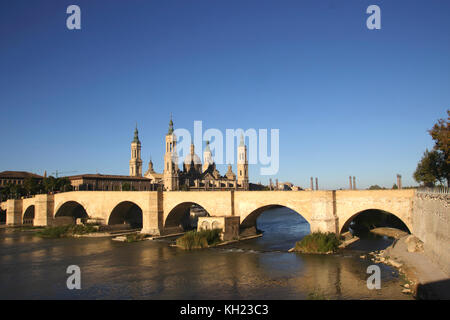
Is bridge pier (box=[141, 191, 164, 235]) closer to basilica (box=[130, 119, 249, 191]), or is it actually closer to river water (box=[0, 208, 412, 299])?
river water (box=[0, 208, 412, 299])

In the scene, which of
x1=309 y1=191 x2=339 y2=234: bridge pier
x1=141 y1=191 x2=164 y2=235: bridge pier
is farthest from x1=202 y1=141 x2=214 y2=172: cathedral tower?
x1=309 y1=191 x2=339 y2=234: bridge pier

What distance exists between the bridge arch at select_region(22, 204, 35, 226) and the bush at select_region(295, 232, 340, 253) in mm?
50489

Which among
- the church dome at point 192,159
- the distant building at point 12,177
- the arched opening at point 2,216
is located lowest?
the arched opening at point 2,216

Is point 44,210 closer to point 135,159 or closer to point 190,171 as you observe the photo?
point 190,171

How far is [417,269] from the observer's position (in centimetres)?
2058

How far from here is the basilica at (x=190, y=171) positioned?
4058 inches

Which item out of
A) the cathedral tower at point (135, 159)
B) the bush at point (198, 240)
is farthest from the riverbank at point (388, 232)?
the cathedral tower at point (135, 159)

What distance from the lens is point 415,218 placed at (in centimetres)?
2744

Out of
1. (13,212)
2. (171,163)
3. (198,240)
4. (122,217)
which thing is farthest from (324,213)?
(171,163)

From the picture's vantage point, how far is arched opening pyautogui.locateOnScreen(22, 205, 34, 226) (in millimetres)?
62444

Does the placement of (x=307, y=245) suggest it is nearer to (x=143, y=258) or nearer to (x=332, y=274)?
(x=332, y=274)

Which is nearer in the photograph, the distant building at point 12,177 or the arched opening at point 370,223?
the arched opening at point 370,223

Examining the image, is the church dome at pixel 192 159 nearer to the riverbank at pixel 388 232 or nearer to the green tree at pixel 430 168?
the riverbank at pixel 388 232
